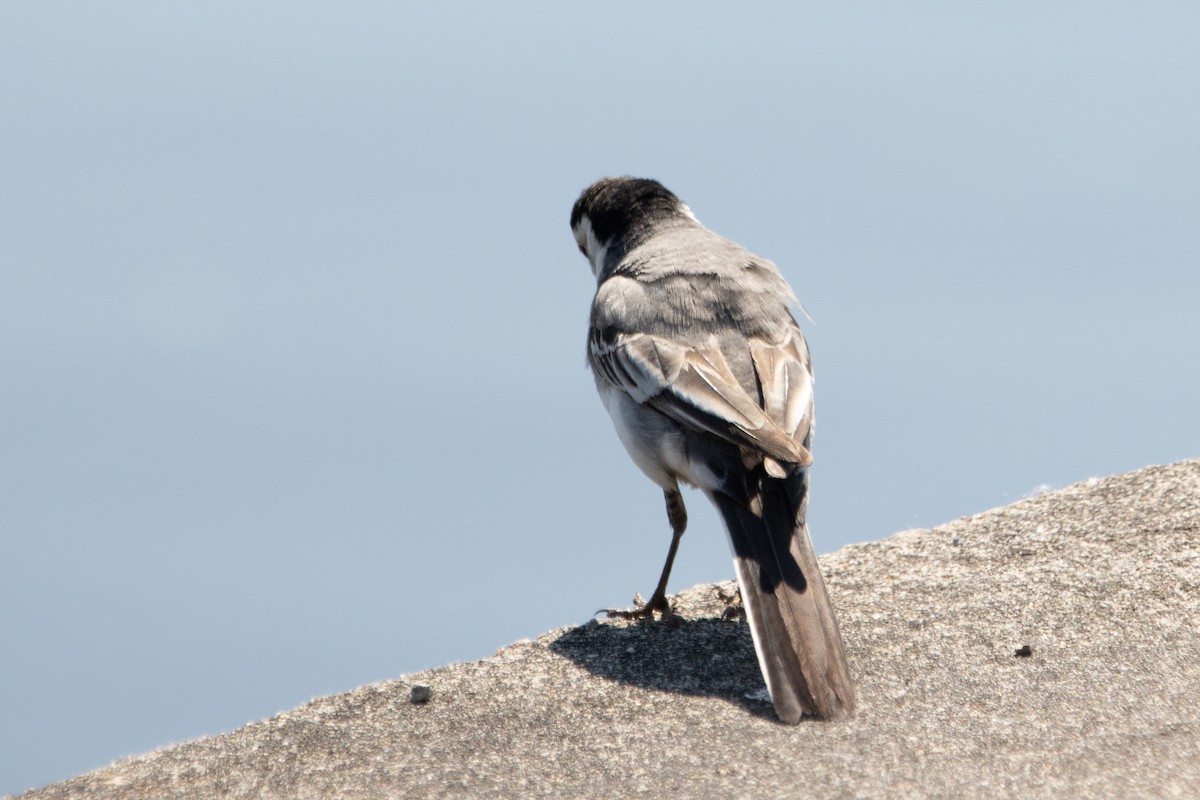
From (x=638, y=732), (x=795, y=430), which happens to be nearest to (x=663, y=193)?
(x=795, y=430)

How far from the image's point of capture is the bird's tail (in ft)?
17.1

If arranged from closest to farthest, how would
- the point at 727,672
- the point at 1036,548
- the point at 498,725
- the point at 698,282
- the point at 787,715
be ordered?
the point at 787,715
the point at 498,725
the point at 727,672
the point at 698,282
the point at 1036,548

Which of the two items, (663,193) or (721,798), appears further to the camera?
(663,193)

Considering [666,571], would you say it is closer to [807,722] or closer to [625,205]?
[807,722]

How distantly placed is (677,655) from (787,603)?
94 centimetres

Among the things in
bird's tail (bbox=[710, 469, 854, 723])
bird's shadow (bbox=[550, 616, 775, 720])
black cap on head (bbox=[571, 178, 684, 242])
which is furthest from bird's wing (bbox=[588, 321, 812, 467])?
black cap on head (bbox=[571, 178, 684, 242])

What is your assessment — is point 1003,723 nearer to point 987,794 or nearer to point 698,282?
point 987,794

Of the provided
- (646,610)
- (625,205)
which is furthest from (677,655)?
(625,205)

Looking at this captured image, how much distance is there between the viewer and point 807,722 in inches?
203

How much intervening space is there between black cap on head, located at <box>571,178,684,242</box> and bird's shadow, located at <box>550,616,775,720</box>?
2878 mm

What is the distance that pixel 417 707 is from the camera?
227 inches

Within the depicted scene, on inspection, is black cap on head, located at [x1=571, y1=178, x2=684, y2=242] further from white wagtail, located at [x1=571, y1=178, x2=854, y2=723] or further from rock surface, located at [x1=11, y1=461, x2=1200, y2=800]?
rock surface, located at [x1=11, y1=461, x2=1200, y2=800]

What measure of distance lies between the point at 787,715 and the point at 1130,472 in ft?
15.6

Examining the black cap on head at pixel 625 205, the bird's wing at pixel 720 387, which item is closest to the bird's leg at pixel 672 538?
the bird's wing at pixel 720 387
